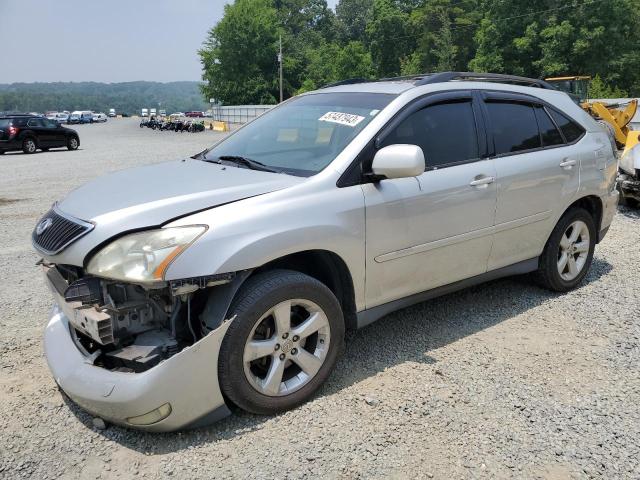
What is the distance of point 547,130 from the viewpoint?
449cm

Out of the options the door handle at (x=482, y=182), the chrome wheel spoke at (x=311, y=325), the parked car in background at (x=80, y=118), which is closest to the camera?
the chrome wheel spoke at (x=311, y=325)

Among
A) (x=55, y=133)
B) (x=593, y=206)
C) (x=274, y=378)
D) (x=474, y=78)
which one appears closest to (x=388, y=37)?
(x=55, y=133)

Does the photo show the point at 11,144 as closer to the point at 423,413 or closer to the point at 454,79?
the point at 454,79

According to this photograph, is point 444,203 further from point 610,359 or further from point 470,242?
point 610,359

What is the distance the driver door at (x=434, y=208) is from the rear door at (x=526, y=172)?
14 cm

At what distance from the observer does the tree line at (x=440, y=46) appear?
45.0m

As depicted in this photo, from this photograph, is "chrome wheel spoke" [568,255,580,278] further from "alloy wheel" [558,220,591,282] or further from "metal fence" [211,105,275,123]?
"metal fence" [211,105,275,123]

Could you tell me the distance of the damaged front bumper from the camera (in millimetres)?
2594

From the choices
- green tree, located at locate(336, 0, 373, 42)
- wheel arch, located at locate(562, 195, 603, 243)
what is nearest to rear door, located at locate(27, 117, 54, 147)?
wheel arch, located at locate(562, 195, 603, 243)

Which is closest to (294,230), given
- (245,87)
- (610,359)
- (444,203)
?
(444,203)

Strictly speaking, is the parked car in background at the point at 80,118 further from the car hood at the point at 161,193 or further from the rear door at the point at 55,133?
the car hood at the point at 161,193

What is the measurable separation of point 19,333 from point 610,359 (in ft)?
13.5

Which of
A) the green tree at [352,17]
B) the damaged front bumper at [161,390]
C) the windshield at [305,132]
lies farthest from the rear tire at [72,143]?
the green tree at [352,17]

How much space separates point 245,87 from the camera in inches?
2876
